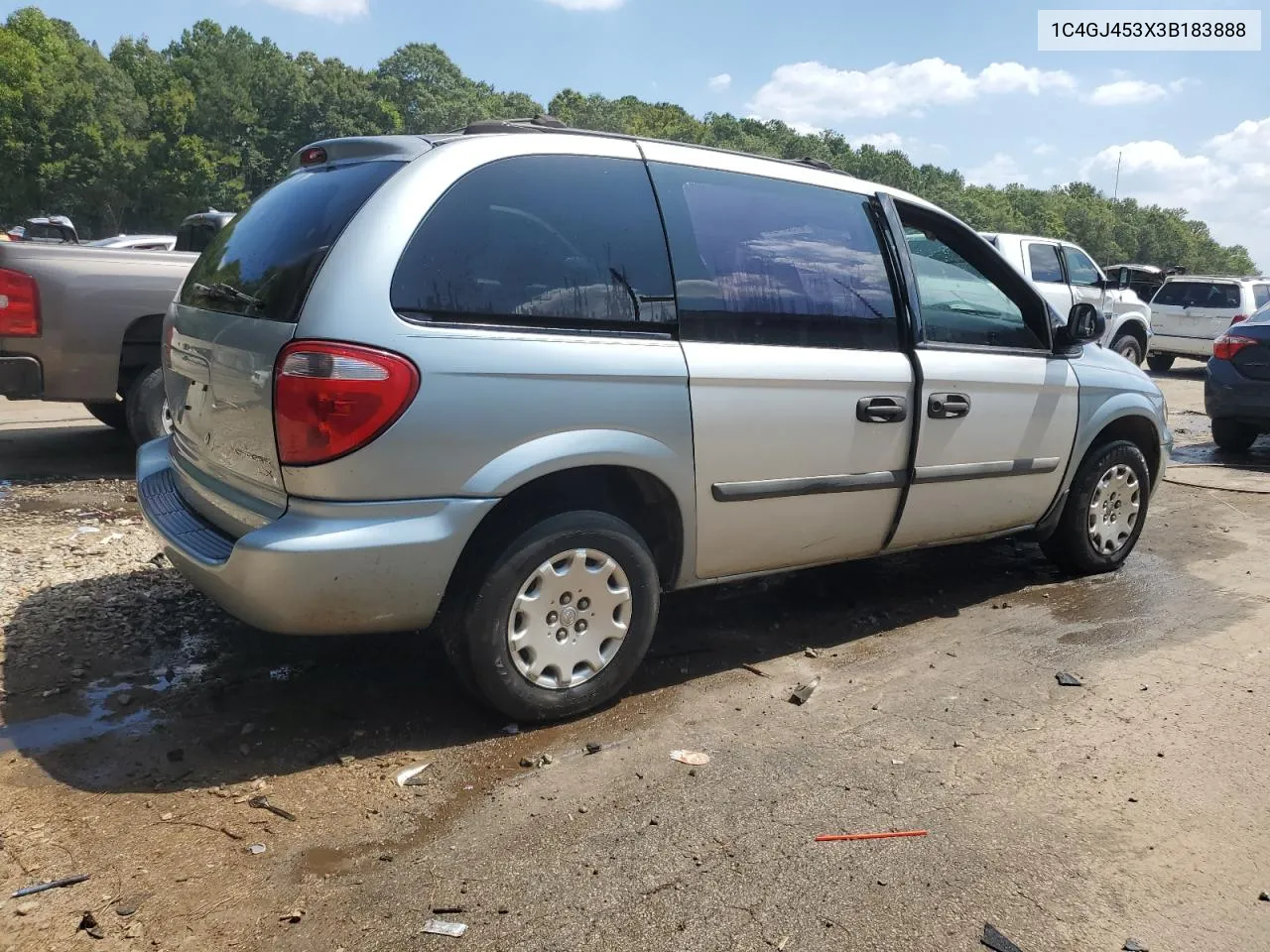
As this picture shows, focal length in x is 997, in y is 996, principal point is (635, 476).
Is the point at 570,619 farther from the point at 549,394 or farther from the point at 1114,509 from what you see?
the point at 1114,509

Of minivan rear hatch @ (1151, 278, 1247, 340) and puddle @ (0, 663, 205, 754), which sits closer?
puddle @ (0, 663, 205, 754)

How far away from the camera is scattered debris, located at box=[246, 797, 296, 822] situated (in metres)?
2.81

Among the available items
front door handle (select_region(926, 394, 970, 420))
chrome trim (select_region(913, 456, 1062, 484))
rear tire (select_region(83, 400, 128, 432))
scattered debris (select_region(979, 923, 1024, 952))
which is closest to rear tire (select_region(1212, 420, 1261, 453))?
chrome trim (select_region(913, 456, 1062, 484))

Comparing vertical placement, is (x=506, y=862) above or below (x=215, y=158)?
below

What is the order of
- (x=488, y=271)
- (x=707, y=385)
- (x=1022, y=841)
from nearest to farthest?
1. (x=1022, y=841)
2. (x=488, y=271)
3. (x=707, y=385)

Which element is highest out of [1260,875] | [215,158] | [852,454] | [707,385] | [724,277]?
[215,158]

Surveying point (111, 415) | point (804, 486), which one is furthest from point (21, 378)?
point (804, 486)

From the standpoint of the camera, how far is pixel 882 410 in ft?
13.1

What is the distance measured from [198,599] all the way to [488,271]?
2.31 m

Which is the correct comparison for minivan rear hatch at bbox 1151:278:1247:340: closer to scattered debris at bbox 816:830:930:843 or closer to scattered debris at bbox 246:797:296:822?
scattered debris at bbox 816:830:930:843

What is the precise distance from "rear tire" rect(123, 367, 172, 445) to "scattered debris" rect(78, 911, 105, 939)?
4.53 meters

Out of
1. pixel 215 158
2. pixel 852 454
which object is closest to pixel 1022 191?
pixel 215 158

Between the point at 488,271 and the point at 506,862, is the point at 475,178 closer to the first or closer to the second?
the point at 488,271

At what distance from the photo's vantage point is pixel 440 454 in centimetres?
294
